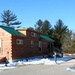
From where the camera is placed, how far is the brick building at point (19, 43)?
1303 inches

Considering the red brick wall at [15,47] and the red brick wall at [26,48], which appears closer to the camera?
the red brick wall at [15,47]

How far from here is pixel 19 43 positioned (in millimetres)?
A: 35312

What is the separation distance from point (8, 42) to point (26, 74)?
578 inches

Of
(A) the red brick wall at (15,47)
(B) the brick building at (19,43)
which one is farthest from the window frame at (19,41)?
(A) the red brick wall at (15,47)

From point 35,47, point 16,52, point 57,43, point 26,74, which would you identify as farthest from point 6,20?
point 26,74

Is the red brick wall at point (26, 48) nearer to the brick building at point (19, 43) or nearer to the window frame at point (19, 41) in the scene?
the brick building at point (19, 43)

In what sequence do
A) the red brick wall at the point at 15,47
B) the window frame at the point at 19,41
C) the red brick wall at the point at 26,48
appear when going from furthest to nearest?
the window frame at the point at 19,41, the red brick wall at the point at 26,48, the red brick wall at the point at 15,47

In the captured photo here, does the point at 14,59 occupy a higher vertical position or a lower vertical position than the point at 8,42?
lower

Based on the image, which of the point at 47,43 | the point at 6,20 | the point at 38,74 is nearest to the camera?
the point at 38,74

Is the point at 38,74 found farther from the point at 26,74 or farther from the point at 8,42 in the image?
the point at 8,42

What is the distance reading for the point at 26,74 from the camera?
61.9 feet

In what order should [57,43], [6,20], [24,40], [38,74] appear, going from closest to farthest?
[38,74], [24,40], [57,43], [6,20]

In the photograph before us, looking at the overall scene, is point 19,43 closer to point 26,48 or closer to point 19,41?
point 19,41

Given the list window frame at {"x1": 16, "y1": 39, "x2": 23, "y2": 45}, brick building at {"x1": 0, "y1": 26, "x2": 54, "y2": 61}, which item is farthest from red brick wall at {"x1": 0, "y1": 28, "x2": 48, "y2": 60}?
window frame at {"x1": 16, "y1": 39, "x2": 23, "y2": 45}
